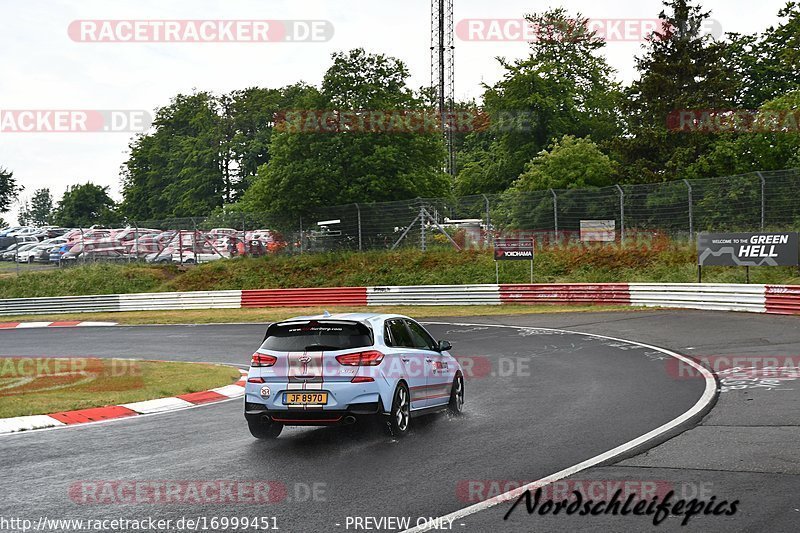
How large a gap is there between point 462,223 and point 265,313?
33.7ft

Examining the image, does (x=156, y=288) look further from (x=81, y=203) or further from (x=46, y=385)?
(x=81, y=203)

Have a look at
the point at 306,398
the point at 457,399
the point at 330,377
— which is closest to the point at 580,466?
the point at 330,377

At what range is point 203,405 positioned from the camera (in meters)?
13.8

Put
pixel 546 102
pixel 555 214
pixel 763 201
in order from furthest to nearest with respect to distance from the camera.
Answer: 1. pixel 546 102
2. pixel 555 214
3. pixel 763 201

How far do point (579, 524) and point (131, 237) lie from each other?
151 ft

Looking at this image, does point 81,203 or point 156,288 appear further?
point 81,203

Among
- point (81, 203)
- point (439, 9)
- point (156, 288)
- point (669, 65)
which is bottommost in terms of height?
point (156, 288)

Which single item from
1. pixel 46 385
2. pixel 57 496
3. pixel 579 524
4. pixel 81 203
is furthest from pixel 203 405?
pixel 81 203

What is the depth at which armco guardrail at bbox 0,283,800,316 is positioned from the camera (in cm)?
2822

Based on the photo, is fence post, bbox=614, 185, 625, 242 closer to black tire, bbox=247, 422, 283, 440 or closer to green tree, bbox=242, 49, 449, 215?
green tree, bbox=242, 49, 449, 215

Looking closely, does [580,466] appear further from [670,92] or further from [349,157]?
[670,92]

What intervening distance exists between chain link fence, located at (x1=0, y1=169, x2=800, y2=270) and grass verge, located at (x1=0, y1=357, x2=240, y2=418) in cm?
2202

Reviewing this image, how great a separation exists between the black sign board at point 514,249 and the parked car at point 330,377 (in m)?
25.9

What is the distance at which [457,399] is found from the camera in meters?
12.3
